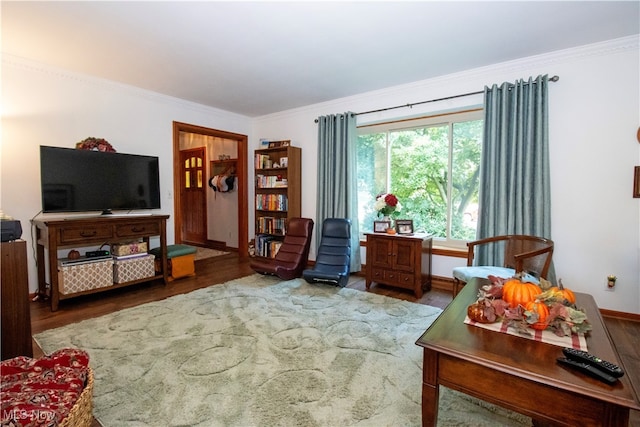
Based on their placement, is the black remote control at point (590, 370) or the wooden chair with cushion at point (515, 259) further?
the wooden chair with cushion at point (515, 259)

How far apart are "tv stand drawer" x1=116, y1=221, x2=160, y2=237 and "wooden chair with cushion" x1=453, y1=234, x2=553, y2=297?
3508mm

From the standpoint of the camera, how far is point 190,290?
375 cm

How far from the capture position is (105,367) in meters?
2.05

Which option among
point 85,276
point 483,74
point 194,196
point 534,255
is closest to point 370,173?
point 483,74

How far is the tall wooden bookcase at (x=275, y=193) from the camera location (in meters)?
5.04

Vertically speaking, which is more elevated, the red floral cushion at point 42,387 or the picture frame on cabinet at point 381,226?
the picture frame on cabinet at point 381,226

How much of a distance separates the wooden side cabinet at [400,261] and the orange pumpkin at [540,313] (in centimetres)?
214

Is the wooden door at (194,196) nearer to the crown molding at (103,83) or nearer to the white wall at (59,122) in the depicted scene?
the crown molding at (103,83)

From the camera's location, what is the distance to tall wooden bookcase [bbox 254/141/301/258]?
16.5ft

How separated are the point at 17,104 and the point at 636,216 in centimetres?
619

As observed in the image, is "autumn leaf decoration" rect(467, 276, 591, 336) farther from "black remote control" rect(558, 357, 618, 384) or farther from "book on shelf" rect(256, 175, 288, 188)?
"book on shelf" rect(256, 175, 288, 188)

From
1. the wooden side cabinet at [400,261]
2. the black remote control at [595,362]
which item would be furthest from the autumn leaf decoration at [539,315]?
the wooden side cabinet at [400,261]

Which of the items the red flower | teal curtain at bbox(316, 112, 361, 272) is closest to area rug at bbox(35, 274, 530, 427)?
the red flower

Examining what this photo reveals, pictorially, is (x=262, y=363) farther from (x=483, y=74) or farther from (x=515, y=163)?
(x=483, y=74)
